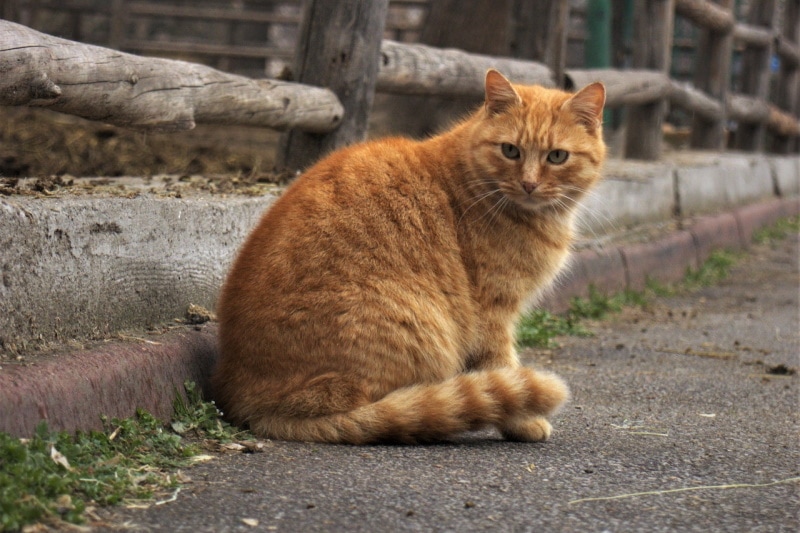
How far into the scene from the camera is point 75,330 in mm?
2773

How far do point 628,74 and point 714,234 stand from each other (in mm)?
1448

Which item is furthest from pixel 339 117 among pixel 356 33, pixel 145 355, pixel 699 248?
pixel 699 248

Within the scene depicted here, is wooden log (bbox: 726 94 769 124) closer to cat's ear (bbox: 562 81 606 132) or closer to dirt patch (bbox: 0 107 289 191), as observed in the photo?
dirt patch (bbox: 0 107 289 191)

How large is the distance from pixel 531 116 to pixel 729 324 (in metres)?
2.58

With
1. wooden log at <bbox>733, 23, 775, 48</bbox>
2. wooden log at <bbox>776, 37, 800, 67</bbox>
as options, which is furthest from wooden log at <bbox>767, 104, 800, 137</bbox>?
wooden log at <bbox>733, 23, 775, 48</bbox>

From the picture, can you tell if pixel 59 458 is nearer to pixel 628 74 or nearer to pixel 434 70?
pixel 434 70

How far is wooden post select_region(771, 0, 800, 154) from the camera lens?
13.1m

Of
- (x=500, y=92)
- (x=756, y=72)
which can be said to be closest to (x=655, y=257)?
(x=500, y=92)

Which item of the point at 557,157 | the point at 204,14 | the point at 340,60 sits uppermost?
the point at 204,14

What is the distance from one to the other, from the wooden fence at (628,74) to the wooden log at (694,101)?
2cm

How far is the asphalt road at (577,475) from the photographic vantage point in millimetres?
2197

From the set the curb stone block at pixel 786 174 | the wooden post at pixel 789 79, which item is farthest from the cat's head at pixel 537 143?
the wooden post at pixel 789 79

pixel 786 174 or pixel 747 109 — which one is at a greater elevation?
pixel 747 109

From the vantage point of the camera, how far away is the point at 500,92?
3449 millimetres
